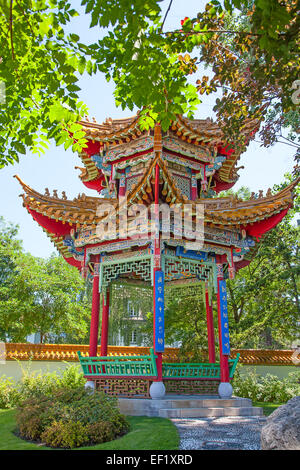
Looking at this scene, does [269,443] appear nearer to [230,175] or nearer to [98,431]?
[98,431]

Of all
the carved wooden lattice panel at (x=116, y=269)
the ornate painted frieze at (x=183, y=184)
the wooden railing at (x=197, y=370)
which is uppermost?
the ornate painted frieze at (x=183, y=184)

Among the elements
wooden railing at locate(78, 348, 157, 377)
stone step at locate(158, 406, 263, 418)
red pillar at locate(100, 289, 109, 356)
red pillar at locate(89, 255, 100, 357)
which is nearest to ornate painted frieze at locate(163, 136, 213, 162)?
red pillar at locate(89, 255, 100, 357)

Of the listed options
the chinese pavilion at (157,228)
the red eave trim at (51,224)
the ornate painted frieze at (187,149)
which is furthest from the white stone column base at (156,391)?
the ornate painted frieze at (187,149)

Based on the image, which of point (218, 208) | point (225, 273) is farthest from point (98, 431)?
point (218, 208)

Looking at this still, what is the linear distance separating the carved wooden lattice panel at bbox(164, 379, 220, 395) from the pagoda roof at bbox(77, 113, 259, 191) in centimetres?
566

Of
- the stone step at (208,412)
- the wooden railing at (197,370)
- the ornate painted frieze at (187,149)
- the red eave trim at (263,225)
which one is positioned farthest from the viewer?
the ornate painted frieze at (187,149)

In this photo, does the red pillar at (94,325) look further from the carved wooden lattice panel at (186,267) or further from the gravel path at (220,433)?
the gravel path at (220,433)

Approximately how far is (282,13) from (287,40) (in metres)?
0.64

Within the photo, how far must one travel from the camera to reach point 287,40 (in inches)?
156

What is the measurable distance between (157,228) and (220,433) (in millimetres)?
4133

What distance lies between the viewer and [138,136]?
390 inches

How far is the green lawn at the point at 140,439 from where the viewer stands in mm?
4891

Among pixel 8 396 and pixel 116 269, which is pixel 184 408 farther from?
pixel 8 396
